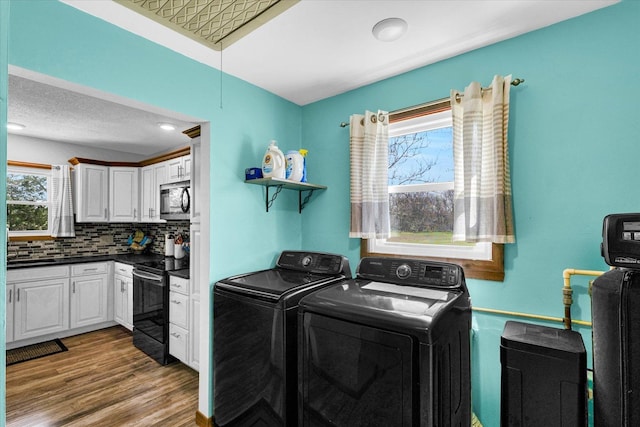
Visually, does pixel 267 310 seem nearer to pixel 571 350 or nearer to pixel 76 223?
pixel 571 350

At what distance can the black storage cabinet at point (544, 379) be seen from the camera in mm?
1161

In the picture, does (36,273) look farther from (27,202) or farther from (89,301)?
(27,202)

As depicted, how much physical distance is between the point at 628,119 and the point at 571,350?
1.08 m

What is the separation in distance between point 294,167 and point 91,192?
332 cm

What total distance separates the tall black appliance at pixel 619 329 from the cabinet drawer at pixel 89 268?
465 cm

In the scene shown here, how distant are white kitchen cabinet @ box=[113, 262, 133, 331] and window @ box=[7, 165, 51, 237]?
1.07m

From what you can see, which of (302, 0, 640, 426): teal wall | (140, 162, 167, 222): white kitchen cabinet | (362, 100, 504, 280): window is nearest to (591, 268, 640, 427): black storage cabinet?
(302, 0, 640, 426): teal wall

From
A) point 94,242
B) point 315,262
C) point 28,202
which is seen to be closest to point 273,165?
point 315,262

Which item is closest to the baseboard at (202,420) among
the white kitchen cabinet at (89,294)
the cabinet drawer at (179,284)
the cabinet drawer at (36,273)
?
the cabinet drawer at (179,284)

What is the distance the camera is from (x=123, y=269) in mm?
3691

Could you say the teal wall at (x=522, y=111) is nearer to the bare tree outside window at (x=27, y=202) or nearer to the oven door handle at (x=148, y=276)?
the oven door handle at (x=148, y=276)

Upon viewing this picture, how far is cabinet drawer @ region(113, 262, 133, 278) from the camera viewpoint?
3570 millimetres

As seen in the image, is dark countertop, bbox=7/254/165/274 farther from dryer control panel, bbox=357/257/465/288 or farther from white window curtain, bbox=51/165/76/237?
dryer control panel, bbox=357/257/465/288

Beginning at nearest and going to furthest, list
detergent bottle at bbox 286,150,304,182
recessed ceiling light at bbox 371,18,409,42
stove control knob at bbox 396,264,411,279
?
recessed ceiling light at bbox 371,18,409,42 → stove control knob at bbox 396,264,411,279 → detergent bottle at bbox 286,150,304,182
